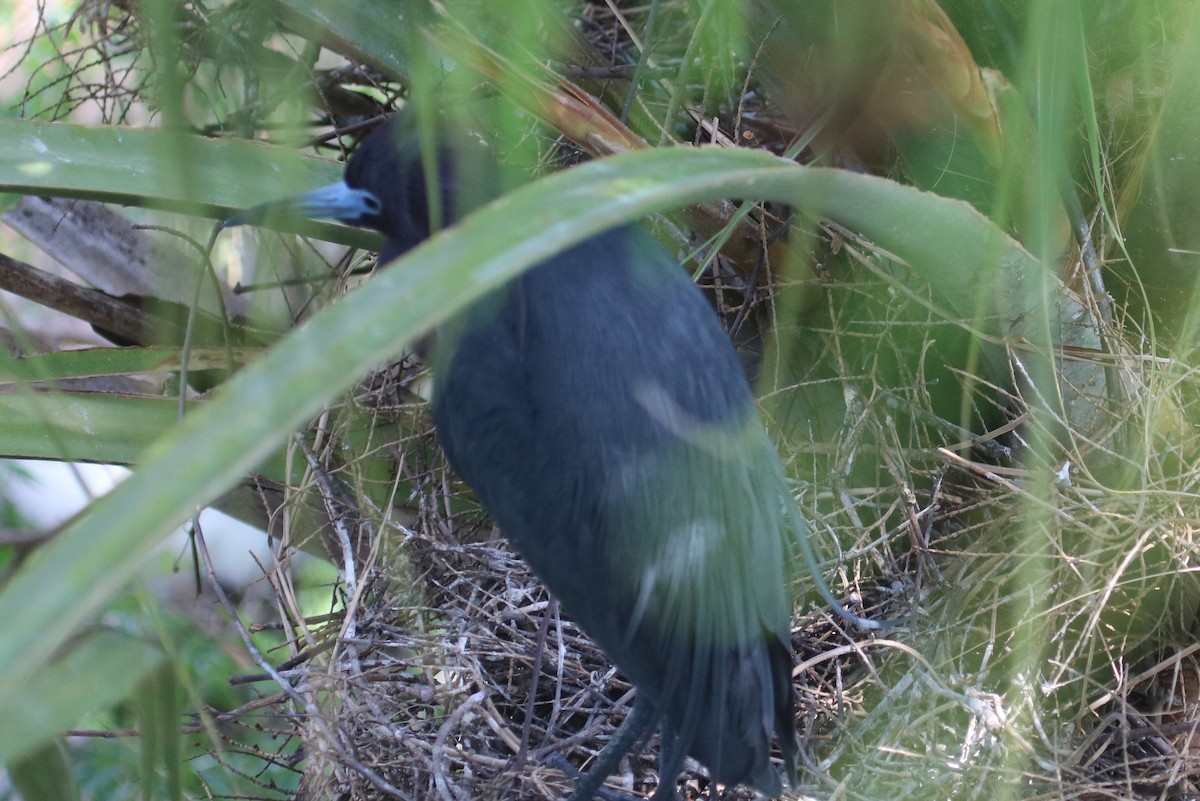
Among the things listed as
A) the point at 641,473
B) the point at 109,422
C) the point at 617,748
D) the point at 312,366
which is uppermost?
the point at 312,366

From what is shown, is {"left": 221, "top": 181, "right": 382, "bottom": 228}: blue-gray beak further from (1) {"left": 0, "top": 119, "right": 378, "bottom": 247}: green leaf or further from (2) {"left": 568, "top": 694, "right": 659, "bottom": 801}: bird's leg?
(2) {"left": 568, "top": 694, "right": 659, "bottom": 801}: bird's leg

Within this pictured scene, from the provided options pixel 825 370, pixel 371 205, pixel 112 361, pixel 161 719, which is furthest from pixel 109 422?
pixel 825 370

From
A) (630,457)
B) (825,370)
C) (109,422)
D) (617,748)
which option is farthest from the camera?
(825,370)

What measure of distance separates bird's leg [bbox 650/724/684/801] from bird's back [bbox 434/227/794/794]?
0.03 metres

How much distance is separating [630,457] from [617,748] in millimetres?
479

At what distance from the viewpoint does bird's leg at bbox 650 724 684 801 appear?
1216 mm

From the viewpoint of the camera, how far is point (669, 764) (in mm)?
1243

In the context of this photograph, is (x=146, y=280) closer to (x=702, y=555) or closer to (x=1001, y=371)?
(x=702, y=555)

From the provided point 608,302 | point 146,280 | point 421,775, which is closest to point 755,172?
point 608,302

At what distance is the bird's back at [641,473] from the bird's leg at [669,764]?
0.03m

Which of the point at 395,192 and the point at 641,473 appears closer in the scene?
the point at 641,473

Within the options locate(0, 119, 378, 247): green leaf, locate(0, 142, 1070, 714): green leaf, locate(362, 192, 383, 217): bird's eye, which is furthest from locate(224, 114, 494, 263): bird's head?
locate(0, 142, 1070, 714): green leaf

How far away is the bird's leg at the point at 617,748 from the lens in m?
1.30

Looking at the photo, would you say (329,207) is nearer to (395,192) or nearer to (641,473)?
(395,192)
